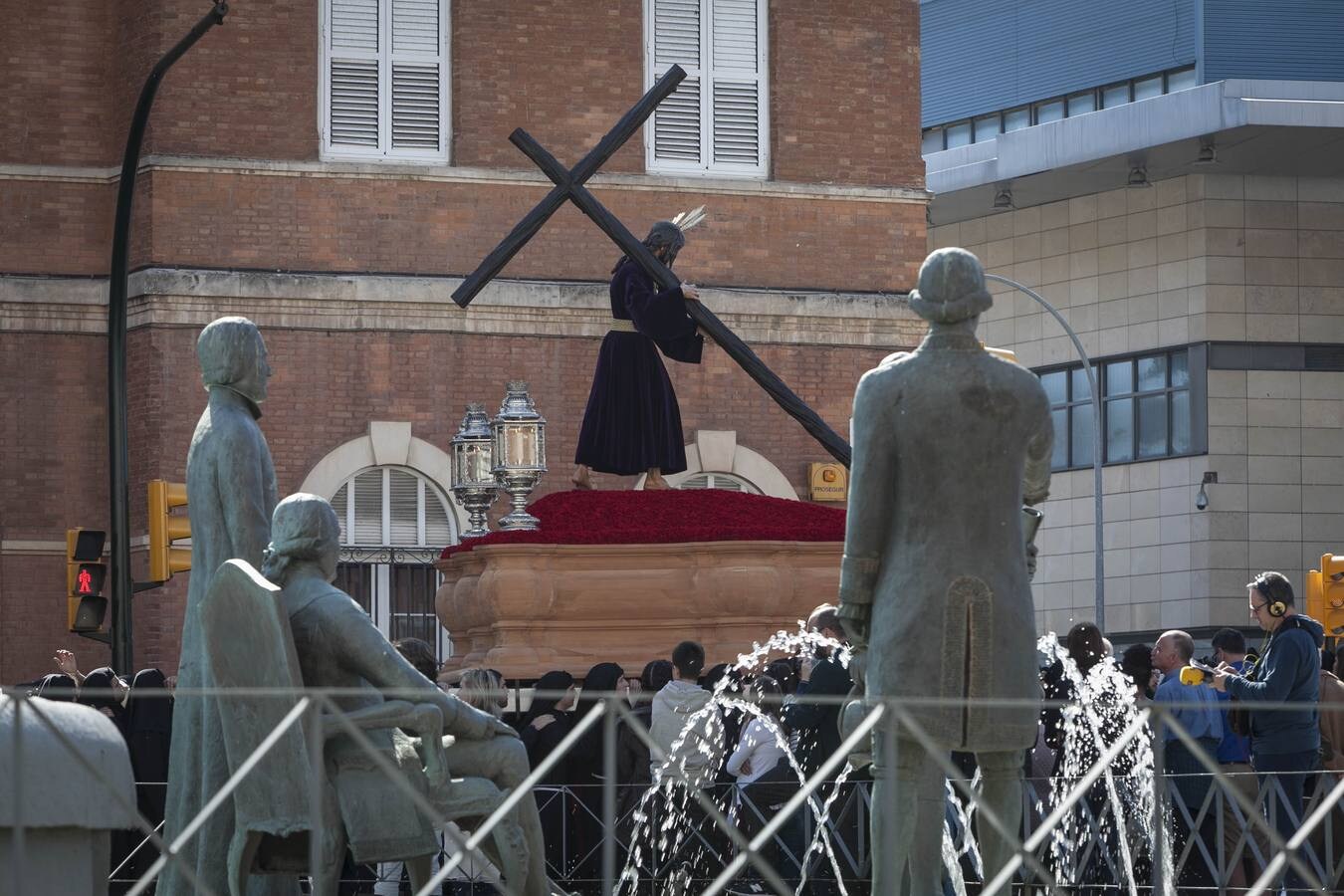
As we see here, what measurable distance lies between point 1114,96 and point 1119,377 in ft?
17.3

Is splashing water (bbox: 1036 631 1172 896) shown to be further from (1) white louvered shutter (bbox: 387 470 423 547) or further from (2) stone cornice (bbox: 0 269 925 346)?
(1) white louvered shutter (bbox: 387 470 423 547)

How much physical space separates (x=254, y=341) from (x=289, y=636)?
4.98 feet

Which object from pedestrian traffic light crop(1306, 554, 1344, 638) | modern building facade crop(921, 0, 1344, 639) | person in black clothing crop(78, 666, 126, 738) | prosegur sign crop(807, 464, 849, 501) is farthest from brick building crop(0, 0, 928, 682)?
modern building facade crop(921, 0, 1344, 639)

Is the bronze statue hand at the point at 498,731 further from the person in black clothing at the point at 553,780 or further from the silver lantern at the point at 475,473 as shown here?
the silver lantern at the point at 475,473

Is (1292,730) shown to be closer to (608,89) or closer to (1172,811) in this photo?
(1172,811)

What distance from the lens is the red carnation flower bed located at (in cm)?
1853

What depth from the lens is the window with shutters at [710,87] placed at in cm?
3098

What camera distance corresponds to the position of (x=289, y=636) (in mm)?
8734

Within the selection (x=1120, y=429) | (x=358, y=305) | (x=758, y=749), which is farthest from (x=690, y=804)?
(x=1120, y=429)

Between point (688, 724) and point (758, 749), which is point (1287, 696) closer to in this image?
point (758, 749)

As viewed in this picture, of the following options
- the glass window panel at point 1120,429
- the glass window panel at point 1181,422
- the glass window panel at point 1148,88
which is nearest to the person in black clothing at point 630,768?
the glass window panel at point 1181,422

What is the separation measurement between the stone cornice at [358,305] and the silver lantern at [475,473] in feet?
11.1

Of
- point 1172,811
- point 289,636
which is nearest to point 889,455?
point 289,636

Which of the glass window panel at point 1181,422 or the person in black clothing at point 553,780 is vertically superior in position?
the glass window panel at point 1181,422
